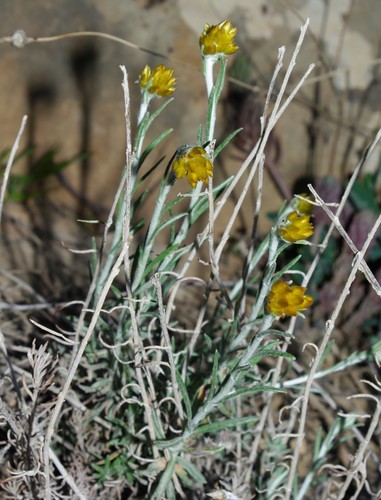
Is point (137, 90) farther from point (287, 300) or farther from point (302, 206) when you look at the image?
point (287, 300)

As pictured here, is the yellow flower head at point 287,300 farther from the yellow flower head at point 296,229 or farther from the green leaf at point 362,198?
the green leaf at point 362,198

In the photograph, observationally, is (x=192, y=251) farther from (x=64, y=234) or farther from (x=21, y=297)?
(x=64, y=234)

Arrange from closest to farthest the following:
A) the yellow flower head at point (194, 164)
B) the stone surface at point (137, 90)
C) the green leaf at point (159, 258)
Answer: the yellow flower head at point (194, 164) < the green leaf at point (159, 258) < the stone surface at point (137, 90)

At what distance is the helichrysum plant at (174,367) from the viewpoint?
2.69 ft

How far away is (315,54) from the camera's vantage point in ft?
6.93

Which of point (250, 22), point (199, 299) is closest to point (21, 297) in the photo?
point (199, 299)

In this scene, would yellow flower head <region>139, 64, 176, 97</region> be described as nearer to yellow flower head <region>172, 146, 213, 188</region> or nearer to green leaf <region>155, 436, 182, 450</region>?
yellow flower head <region>172, 146, 213, 188</region>

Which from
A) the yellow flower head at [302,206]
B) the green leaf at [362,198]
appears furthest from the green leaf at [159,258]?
the green leaf at [362,198]

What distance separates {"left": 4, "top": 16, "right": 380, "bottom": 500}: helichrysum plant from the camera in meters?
0.82

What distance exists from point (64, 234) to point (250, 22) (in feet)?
2.69

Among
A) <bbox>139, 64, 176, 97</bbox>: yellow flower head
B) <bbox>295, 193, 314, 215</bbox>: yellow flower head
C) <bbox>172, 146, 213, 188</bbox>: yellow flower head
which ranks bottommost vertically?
<bbox>295, 193, 314, 215</bbox>: yellow flower head

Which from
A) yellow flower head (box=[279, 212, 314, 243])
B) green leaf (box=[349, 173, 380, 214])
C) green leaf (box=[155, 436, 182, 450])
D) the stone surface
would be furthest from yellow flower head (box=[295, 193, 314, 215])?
the stone surface

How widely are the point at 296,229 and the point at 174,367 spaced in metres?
0.22

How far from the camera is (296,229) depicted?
77 cm
